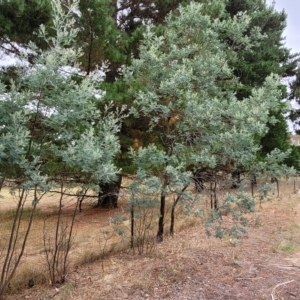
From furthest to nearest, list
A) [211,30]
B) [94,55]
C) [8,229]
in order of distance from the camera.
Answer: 1. [8,229]
2. [94,55]
3. [211,30]

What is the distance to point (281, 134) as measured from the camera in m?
11.6

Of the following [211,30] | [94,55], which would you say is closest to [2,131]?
[211,30]

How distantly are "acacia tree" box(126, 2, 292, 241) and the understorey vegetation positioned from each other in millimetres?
15

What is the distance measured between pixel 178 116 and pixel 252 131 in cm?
100

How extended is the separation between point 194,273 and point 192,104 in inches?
81.0

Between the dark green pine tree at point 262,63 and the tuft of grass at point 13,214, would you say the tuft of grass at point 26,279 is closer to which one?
the tuft of grass at point 13,214

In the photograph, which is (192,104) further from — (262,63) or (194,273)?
(262,63)

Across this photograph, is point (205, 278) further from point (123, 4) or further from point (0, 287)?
point (123, 4)

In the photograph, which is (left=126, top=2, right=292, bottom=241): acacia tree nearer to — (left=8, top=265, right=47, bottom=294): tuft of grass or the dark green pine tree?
(left=8, top=265, right=47, bottom=294): tuft of grass

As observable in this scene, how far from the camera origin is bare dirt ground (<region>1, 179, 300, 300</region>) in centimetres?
351

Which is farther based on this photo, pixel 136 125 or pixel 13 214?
pixel 13 214

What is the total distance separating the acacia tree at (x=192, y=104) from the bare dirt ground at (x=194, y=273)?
0.87m

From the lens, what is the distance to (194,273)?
402 cm

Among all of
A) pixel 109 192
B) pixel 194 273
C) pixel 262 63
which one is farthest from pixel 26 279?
pixel 262 63
